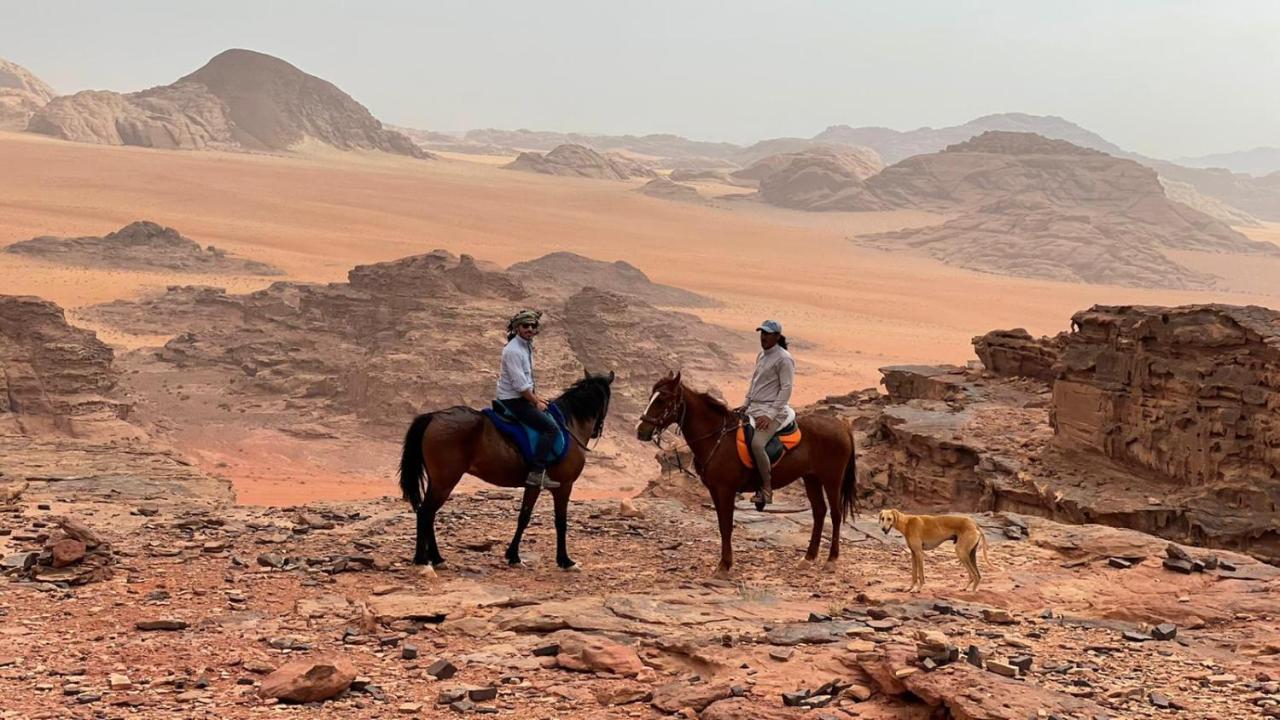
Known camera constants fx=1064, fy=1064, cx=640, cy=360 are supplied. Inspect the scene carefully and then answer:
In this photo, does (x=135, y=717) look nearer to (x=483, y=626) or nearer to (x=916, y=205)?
(x=483, y=626)

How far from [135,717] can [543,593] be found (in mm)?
3355

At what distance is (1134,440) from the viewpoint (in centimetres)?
1348

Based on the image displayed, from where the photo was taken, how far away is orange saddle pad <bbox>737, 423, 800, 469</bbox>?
9719mm

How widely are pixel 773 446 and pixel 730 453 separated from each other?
0.40m

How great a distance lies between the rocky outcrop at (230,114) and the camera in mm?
103250

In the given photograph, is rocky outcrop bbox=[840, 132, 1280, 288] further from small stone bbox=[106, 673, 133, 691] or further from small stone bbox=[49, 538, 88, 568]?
small stone bbox=[106, 673, 133, 691]

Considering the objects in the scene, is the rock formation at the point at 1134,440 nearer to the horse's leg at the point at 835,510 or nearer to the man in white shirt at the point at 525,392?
the horse's leg at the point at 835,510

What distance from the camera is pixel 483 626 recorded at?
7.63 metres

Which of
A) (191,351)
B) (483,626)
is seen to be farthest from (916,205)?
(483,626)

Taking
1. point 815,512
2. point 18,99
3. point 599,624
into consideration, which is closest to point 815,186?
point 18,99

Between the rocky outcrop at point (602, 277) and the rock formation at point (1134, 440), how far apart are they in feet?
87.4

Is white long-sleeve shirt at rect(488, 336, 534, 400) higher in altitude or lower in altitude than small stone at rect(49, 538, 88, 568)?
higher

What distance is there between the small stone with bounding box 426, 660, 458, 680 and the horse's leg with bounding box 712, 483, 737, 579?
3.33m

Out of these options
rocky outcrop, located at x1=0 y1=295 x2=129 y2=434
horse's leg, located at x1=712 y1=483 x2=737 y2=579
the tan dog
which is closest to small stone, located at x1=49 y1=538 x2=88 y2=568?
horse's leg, located at x1=712 y1=483 x2=737 y2=579
